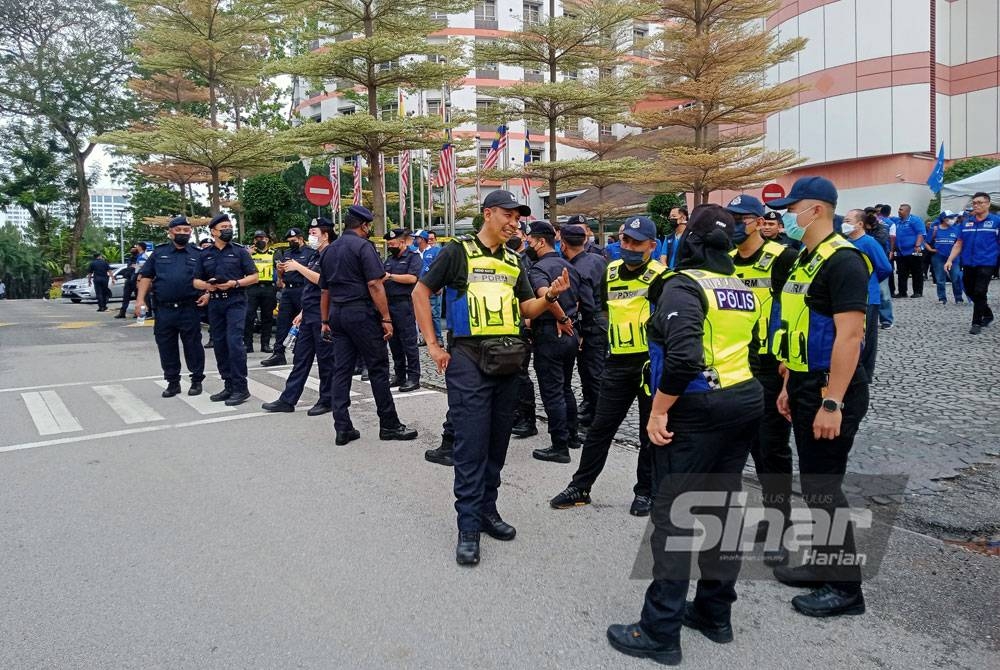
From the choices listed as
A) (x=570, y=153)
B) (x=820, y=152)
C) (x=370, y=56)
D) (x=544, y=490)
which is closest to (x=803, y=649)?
(x=544, y=490)

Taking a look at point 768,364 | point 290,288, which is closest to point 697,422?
point 768,364

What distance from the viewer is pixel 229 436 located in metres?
6.64

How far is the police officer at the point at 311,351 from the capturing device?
7.64m

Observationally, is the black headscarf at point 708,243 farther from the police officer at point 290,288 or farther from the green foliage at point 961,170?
the green foliage at point 961,170

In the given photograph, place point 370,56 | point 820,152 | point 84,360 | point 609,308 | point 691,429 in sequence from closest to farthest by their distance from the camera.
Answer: point 691,429, point 609,308, point 84,360, point 370,56, point 820,152

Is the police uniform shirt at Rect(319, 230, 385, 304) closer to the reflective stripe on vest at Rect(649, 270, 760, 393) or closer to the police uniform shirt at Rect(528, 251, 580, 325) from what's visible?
the police uniform shirt at Rect(528, 251, 580, 325)

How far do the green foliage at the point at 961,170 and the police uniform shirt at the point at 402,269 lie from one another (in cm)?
2454

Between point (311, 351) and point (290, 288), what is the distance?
2.88 m

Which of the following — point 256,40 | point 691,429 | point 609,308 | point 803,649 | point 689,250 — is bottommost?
point 803,649

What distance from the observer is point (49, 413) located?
786 centimetres

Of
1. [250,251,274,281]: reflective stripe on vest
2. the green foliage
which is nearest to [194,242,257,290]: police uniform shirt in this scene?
[250,251,274,281]: reflective stripe on vest

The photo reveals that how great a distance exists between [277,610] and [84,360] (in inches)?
427

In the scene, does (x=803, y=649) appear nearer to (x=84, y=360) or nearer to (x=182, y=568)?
(x=182, y=568)

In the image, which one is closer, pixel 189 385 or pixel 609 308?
pixel 609 308
